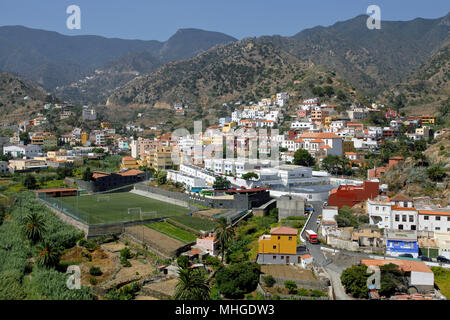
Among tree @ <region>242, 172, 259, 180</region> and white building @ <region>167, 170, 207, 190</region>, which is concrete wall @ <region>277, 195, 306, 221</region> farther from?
white building @ <region>167, 170, 207, 190</region>

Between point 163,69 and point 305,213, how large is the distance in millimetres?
97108

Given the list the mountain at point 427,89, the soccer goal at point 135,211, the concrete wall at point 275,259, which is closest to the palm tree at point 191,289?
the concrete wall at point 275,259

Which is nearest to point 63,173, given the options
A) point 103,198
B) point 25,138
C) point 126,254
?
point 103,198

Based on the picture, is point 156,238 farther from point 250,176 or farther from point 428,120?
point 428,120

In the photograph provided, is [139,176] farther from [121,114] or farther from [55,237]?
[121,114]

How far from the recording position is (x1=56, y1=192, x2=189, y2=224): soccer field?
85.0 feet

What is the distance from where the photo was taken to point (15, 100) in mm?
77938

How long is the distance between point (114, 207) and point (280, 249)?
588 inches

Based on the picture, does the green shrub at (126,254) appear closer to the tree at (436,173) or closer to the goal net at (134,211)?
the goal net at (134,211)

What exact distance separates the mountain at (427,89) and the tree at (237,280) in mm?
59632

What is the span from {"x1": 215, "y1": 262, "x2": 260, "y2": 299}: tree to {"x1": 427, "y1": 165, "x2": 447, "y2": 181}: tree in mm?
15553

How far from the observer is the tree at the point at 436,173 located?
26625 millimetres

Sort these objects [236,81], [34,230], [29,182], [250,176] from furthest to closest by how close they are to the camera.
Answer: [236,81], [29,182], [250,176], [34,230]

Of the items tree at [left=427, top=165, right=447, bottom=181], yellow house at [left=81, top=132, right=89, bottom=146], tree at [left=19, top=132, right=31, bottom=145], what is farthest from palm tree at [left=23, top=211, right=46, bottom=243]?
yellow house at [left=81, top=132, right=89, bottom=146]
